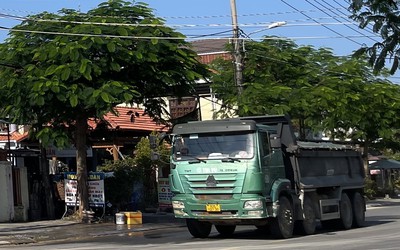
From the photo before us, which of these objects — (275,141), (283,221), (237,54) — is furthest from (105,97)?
(237,54)

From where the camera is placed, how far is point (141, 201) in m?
30.2

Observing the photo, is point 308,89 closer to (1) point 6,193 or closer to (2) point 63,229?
(2) point 63,229

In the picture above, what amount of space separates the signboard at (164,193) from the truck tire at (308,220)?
979 cm

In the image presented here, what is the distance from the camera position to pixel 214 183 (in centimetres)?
1666

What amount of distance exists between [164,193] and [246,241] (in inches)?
441

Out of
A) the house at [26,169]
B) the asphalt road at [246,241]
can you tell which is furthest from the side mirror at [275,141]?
the house at [26,169]

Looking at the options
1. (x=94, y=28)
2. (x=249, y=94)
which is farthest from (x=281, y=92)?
(x=94, y=28)

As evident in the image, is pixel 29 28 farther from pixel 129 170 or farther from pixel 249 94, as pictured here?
pixel 249 94

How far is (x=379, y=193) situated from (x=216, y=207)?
111 ft

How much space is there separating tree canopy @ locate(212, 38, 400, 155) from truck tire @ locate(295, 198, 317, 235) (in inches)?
379

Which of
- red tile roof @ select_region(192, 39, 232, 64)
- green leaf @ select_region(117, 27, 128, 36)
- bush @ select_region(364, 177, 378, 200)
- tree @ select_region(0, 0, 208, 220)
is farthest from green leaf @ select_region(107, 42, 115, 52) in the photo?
bush @ select_region(364, 177, 378, 200)

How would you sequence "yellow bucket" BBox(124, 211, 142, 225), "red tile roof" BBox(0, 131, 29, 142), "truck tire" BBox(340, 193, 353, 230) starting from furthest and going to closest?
"red tile roof" BBox(0, 131, 29, 142), "yellow bucket" BBox(124, 211, 142, 225), "truck tire" BBox(340, 193, 353, 230)

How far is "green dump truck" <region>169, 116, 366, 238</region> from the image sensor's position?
16.5 meters

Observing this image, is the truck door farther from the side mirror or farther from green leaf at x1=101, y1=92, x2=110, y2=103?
green leaf at x1=101, y1=92, x2=110, y2=103
